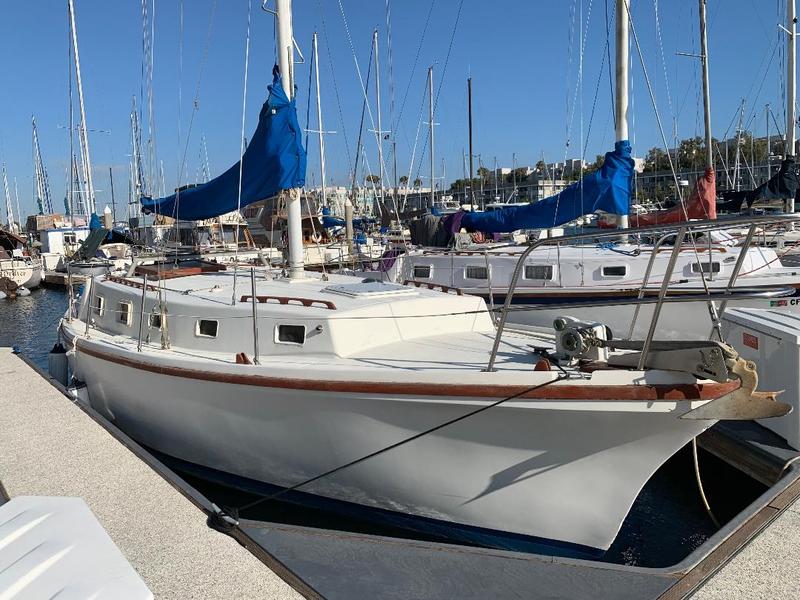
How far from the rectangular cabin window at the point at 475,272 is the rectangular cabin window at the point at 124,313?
8.00 metres

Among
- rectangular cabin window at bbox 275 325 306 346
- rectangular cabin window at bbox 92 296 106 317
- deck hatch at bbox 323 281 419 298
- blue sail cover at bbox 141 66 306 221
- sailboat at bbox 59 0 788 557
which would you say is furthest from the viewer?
rectangular cabin window at bbox 92 296 106 317

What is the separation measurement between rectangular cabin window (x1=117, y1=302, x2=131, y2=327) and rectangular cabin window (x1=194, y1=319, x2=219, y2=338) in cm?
180

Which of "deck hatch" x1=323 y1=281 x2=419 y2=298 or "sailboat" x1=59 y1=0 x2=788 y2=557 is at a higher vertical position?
"deck hatch" x1=323 y1=281 x2=419 y2=298

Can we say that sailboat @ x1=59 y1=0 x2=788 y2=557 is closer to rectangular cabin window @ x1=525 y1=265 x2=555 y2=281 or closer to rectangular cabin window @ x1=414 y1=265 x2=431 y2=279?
rectangular cabin window @ x1=525 y1=265 x2=555 y2=281

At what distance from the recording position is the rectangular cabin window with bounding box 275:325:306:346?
6840mm

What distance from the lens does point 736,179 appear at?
4238 cm

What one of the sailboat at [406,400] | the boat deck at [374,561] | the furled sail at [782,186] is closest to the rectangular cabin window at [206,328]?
the sailboat at [406,400]

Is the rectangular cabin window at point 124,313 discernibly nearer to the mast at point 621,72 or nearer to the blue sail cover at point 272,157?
the blue sail cover at point 272,157

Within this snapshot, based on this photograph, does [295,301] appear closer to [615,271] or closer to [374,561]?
[374,561]

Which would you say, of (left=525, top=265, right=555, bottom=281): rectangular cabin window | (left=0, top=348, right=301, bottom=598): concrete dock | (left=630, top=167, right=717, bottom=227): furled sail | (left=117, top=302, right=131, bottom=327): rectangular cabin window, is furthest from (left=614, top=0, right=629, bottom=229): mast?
(left=0, top=348, right=301, bottom=598): concrete dock

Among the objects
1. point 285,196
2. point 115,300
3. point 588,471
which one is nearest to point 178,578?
point 588,471

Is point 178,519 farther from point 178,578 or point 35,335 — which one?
point 35,335

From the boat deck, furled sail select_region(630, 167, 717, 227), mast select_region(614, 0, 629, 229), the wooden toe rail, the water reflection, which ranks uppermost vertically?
mast select_region(614, 0, 629, 229)

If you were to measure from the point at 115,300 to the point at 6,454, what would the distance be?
332 centimetres
